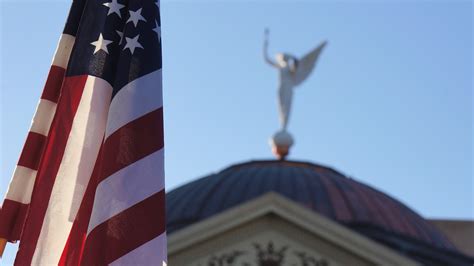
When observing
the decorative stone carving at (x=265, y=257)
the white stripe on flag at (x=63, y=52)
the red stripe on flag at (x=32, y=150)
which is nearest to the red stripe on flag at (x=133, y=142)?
the red stripe on flag at (x=32, y=150)

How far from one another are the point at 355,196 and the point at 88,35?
2275cm

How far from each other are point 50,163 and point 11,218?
462mm

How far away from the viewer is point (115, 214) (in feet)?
24.3

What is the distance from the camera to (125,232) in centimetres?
741

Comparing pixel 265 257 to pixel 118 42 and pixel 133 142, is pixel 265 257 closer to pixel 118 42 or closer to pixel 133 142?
pixel 118 42

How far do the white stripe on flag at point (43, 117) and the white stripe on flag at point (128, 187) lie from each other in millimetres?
845

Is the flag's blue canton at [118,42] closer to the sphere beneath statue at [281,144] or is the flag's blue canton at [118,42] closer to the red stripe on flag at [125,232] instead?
the red stripe on flag at [125,232]

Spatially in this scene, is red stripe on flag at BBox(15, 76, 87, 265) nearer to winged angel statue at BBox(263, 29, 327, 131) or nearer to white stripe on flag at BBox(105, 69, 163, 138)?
white stripe on flag at BBox(105, 69, 163, 138)

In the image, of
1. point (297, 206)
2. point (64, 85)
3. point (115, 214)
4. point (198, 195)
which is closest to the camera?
point (115, 214)

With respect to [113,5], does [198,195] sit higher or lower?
higher

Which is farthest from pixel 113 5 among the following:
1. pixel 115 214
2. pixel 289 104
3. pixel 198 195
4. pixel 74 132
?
pixel 289 104

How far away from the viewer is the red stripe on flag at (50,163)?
25.2 feet

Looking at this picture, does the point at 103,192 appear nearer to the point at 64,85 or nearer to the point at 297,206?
the point at 64,85

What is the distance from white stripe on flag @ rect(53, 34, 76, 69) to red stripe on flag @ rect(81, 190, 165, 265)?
1235 millimetres
